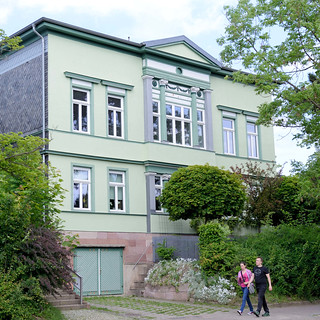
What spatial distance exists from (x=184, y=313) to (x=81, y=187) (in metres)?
8.59

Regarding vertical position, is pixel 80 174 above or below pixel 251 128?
below

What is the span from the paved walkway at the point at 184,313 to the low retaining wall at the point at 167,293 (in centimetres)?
80

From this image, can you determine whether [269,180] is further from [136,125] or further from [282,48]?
[282,48]

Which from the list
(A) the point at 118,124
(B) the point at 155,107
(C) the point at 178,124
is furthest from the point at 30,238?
(C) the point at 178,124

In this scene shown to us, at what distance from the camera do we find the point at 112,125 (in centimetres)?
2661

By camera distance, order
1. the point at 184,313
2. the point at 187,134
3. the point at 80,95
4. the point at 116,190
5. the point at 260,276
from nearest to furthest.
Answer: the point at 260,276
the point at 184,313
the point at 80,95
the point at 116,190
the point at 187,134

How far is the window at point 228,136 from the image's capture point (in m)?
31.3

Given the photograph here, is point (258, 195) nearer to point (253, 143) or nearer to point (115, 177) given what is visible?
point (253, 143)

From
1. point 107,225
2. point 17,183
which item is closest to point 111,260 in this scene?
point 107,225

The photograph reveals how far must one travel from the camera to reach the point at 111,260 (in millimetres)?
24984

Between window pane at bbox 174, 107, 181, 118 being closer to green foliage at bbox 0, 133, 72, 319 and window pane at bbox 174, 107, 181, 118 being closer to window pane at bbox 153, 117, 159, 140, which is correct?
window pane at bbox 153, 117, 159, 140

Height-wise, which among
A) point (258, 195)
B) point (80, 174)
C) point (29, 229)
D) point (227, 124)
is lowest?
point (29, 229)

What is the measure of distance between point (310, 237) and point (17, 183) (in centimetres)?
1159

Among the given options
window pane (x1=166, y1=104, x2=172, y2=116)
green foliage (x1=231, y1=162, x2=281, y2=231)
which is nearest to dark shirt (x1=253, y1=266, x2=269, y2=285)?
green foliage (x1=231, y1=162, x2=281, y2=231)
